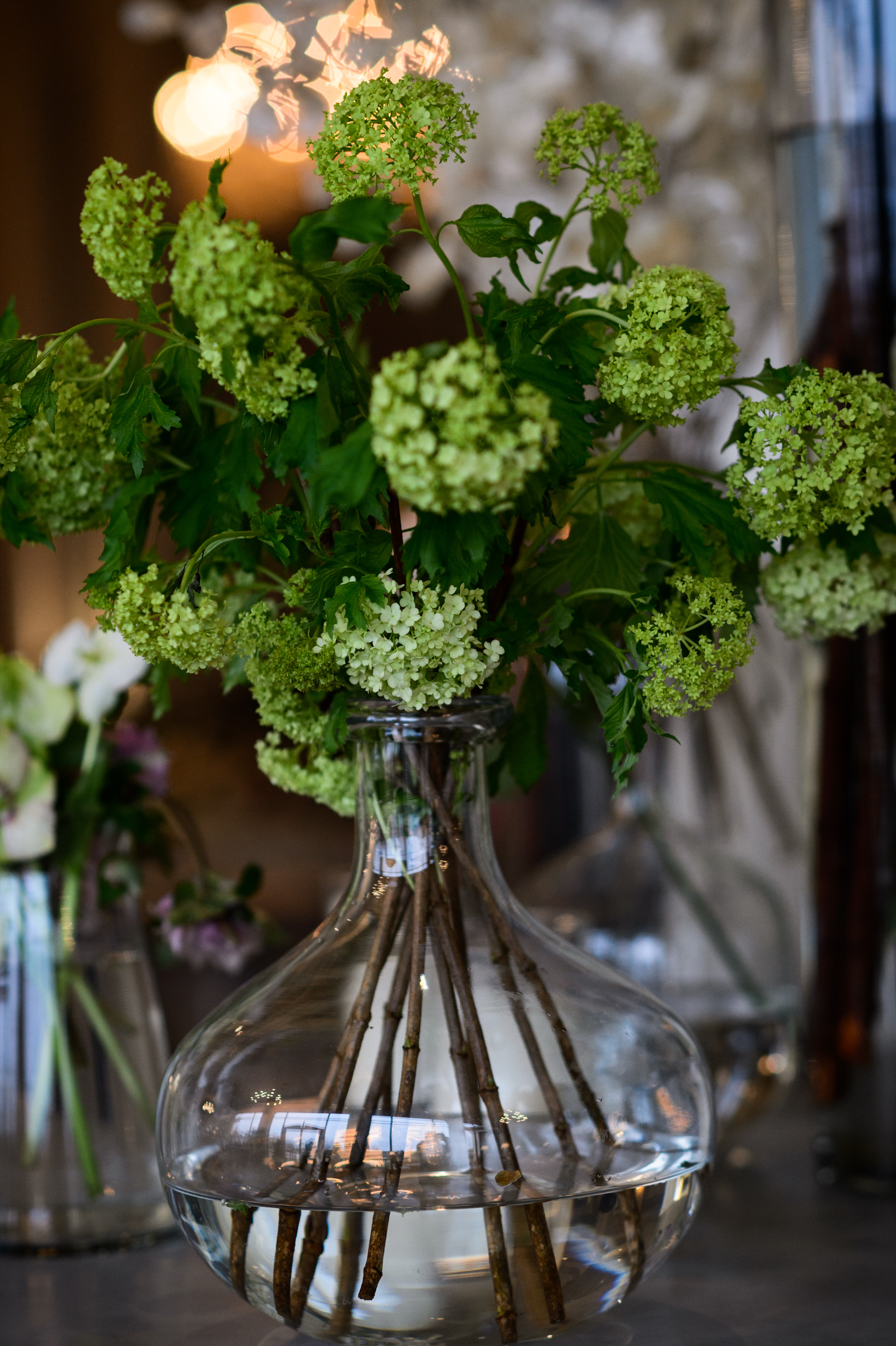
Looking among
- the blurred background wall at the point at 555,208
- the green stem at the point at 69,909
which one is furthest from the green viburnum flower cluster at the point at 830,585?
the blurred background wall at the point at 555,208

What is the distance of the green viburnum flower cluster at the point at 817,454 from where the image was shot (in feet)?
1.50

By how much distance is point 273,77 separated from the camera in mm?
792

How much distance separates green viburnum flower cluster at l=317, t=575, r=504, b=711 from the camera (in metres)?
0.43

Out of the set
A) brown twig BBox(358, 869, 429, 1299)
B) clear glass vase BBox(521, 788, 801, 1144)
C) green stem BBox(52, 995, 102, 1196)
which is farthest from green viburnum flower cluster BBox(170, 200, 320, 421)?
clear glass vase BBox(521, 788, 801, 1144)

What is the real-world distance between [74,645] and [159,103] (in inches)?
26.2

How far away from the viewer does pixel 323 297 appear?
44 centimetres

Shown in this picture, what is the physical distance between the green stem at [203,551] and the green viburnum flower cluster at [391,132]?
0.13 metres

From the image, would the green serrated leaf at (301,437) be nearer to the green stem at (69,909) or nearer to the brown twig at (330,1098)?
the brown twig at (330,1098)

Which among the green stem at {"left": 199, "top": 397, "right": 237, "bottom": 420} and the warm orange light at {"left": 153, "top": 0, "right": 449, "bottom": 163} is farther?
the warm orange light at {"left": 153, "top": 0, "right": 449, "bottom": 163}

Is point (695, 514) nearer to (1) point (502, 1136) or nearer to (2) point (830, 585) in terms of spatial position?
(2) point (830, 585)

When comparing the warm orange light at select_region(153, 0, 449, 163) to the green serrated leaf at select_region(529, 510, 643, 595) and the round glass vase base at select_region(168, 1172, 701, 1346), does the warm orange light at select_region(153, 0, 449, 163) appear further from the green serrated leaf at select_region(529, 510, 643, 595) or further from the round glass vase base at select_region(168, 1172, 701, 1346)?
the round glass vase base at select_region(168, 1172, 701, 1346)

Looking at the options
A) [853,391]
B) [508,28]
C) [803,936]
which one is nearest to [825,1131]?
[803,936]

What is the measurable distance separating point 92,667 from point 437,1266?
1.25 feet

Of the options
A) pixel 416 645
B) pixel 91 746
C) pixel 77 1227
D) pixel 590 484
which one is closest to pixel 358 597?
pixel 416 645
